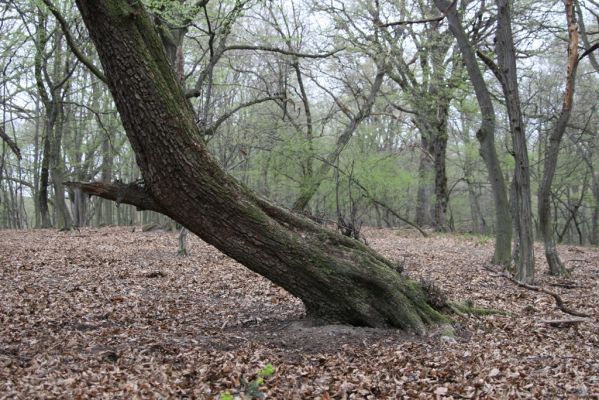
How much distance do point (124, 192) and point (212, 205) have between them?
93 cm

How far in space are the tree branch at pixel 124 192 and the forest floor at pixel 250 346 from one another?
1.44 metres

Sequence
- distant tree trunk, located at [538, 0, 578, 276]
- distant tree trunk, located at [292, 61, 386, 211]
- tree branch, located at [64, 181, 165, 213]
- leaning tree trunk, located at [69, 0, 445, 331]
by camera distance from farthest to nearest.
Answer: distant tree trunk, located at [292, 61, 386, 211], distant tree trunk, located at [538, 0, 578, 276], tree branch, located at [64, 181, 165, 213], leaning tree trunk, located at [69, 0, 445, 331]

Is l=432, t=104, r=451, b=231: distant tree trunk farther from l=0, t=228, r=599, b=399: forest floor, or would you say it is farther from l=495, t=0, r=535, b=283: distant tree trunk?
l=0, t=228, r=599, b=399: forest floor

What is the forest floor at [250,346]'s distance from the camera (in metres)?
4.27

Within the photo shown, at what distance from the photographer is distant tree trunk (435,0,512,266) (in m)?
10.9

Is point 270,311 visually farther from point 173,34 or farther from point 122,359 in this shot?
point 173,34

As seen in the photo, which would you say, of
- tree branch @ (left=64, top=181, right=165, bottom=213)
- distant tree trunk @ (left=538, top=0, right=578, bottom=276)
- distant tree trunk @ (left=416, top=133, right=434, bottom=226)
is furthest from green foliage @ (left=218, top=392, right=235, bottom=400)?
distant tree trunk @ (left=416, top=133, right=434, bottom=226)

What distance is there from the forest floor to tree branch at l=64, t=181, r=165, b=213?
56.6 inches

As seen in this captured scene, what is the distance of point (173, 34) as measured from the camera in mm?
12453

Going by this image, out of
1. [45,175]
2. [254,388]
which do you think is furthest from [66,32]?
[45,175]

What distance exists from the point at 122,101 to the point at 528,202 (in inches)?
268

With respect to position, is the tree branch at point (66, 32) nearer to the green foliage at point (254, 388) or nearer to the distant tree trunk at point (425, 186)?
the green foliage at point (254, 388)

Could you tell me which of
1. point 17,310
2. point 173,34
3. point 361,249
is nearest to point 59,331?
point 17,310

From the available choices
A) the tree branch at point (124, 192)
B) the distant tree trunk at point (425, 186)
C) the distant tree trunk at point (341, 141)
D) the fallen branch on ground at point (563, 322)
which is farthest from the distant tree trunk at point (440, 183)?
the tree branch at point (124, 192)
